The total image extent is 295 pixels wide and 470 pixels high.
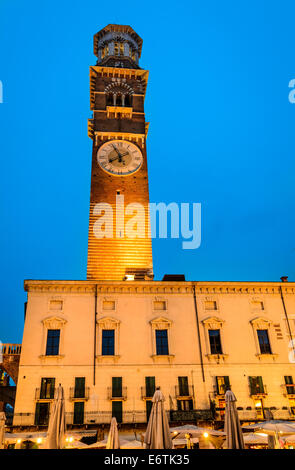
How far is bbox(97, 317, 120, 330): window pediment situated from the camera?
26.0 metres

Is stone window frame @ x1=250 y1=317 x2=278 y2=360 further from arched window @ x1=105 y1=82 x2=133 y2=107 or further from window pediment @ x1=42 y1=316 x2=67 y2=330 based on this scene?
arched window @ x1=105 y1=82 x2=133 y2=107

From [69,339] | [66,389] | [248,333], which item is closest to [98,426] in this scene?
[66,389]

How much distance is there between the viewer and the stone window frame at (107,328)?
82.2 ft

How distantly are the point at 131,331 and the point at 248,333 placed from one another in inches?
349

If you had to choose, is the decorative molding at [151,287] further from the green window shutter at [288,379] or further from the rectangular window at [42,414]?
the rectangular window at [42,414]

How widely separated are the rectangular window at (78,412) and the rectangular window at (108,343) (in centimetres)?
345

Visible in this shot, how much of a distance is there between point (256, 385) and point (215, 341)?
13.2 feet

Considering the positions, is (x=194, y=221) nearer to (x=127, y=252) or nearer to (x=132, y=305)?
(x=127, y=252)

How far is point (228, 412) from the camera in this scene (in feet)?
50.4

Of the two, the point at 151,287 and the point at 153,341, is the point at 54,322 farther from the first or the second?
the point at 151,287

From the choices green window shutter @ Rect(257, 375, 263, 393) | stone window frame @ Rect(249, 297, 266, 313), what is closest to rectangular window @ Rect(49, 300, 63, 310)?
stone window frame @ Rect(249, 297, 266, 313)

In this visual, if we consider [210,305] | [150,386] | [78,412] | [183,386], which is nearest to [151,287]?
[210,305]

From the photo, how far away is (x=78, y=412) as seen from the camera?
76.9 ft

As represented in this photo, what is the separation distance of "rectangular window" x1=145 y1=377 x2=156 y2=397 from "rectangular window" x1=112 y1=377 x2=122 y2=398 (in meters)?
1.76
